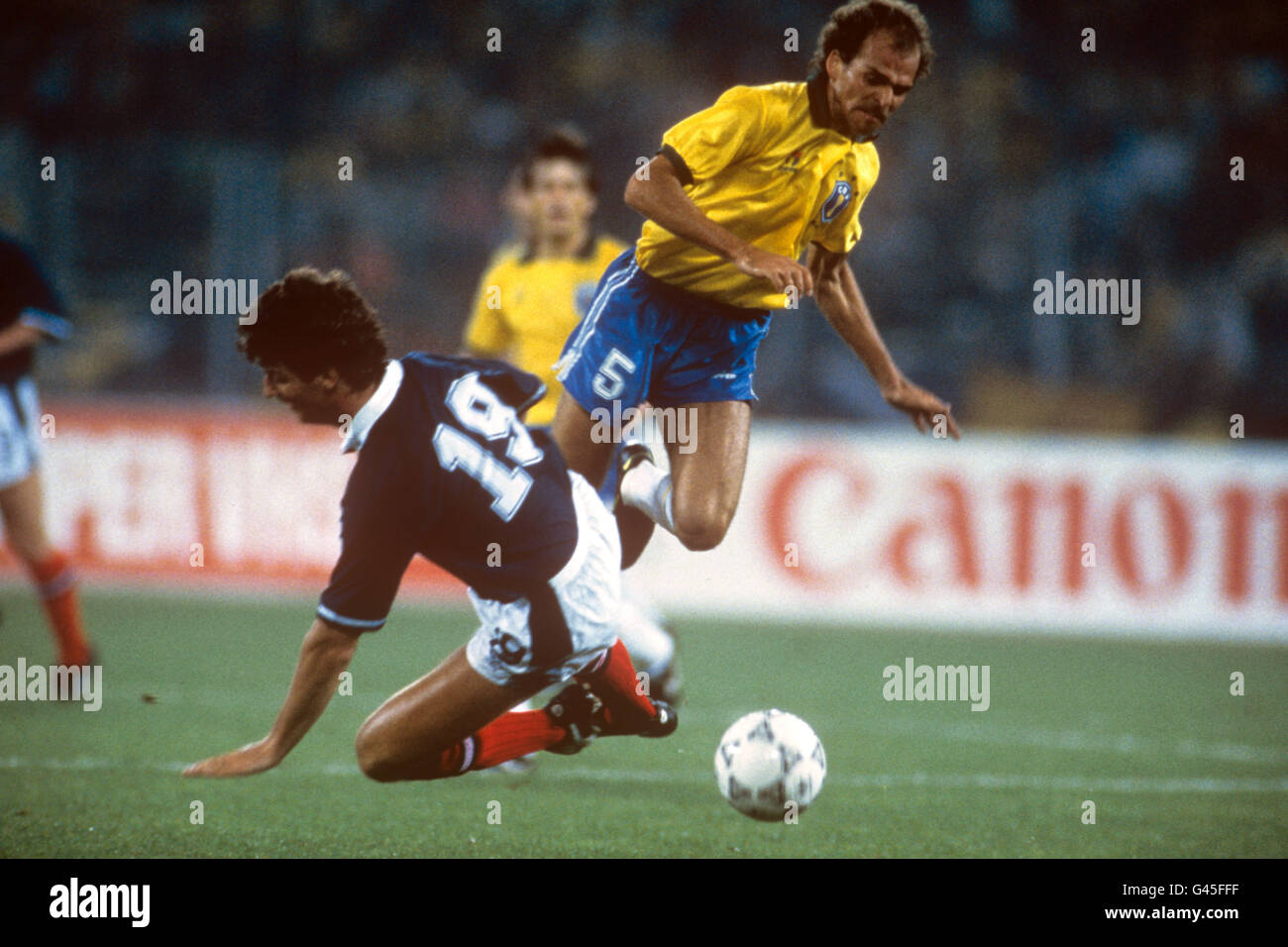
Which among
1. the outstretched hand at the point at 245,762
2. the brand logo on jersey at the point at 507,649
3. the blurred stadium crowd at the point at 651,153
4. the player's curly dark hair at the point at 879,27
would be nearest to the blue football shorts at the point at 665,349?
the player's curly dark hair at the point at 879,27

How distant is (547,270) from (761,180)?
2.37 m

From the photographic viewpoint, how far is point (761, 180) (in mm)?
4648

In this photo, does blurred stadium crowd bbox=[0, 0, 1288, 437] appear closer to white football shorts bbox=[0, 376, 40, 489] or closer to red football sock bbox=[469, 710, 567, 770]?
white football shorts bbox=[0, 376, 40, 489]

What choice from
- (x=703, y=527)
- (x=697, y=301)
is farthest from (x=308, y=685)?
(x=697, y=301)

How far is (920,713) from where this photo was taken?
7172 millimetres

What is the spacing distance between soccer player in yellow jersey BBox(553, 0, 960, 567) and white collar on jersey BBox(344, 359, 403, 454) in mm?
1040

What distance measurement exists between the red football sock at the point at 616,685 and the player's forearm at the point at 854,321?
1.41m

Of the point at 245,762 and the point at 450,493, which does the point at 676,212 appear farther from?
the point at 245,762

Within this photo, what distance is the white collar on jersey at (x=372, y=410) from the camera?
368 cm

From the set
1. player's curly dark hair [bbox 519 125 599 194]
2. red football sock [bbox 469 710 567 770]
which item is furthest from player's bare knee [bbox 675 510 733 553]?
player's curly dark hair [bbox 519 125 599 194]

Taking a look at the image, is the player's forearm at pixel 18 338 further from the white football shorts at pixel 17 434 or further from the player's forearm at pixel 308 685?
the player's forearm at pixel 308 685

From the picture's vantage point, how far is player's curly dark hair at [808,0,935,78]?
438cm

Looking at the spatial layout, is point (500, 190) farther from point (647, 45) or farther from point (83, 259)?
point (83, 259)

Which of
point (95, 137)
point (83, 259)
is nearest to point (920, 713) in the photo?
point (83, 259)
